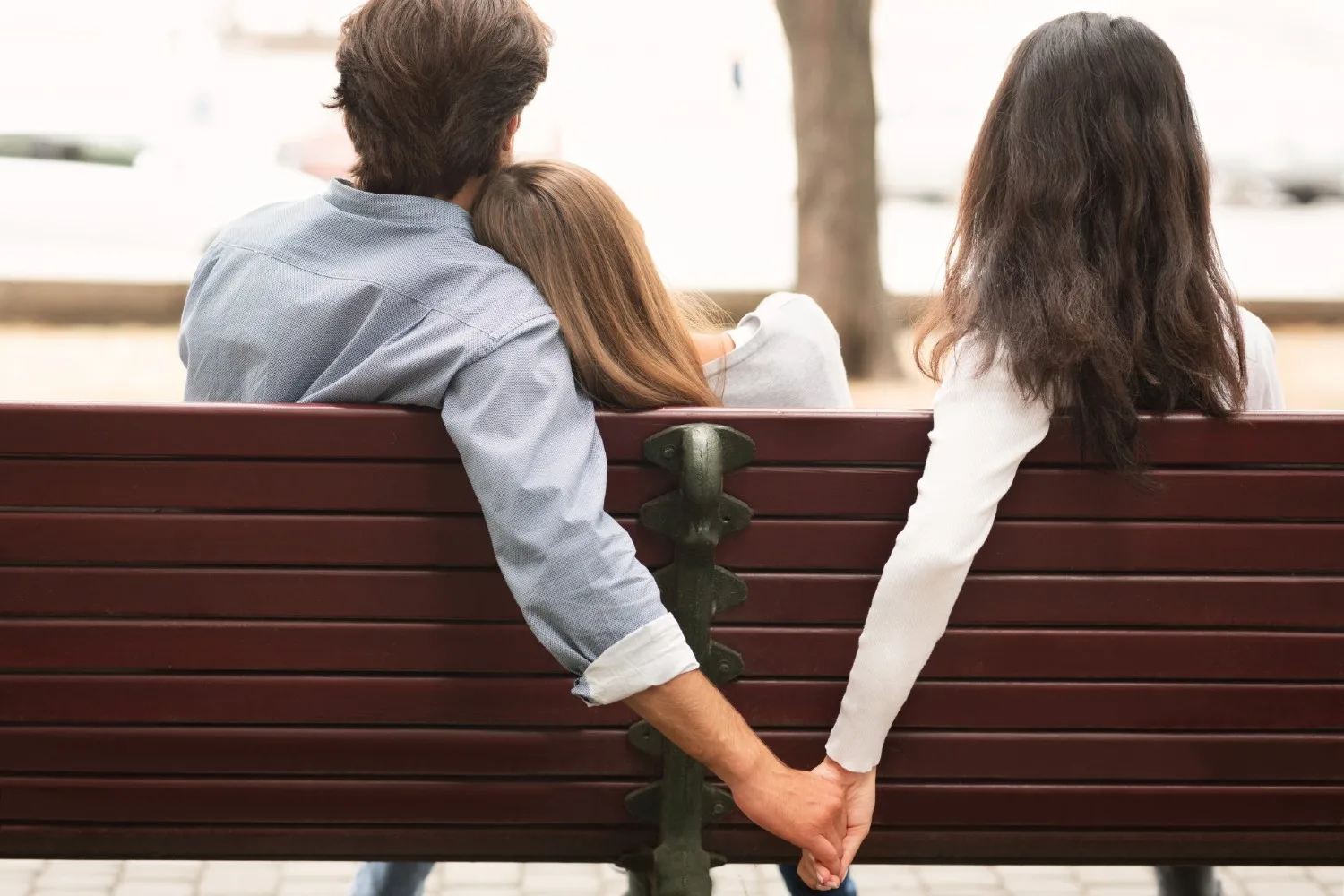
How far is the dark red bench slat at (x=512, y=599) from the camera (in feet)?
6.70

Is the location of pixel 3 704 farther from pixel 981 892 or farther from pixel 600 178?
pixel 981 892

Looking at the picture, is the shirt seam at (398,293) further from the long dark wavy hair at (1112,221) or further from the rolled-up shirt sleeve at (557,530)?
the long dark wavy hair at (1112,221)

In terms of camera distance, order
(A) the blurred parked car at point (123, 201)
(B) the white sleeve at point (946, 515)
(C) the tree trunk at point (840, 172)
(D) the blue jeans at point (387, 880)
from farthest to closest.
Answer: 1. (A) the blurred parked car at point (123, 201)
2. (C) the tree trunk at point (840, 172)
3. (D) the blue jeans at point (387, 880)
4. (B) the white sleeve at point (946, 515)

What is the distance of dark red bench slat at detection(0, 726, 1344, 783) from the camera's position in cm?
213

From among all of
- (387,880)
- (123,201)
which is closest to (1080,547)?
(387,880)

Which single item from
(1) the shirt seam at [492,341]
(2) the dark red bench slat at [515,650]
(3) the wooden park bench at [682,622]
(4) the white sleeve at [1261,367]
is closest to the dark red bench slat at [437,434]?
(3) the wooden park bench at [682,622]

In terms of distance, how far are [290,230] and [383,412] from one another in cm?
36

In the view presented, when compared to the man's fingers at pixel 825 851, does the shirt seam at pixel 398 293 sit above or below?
above

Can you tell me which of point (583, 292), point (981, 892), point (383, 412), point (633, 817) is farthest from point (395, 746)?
point (981, 892)

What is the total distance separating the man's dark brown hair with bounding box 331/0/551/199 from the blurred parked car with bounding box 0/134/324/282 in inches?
380

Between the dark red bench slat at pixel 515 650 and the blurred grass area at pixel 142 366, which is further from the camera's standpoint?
the blurred grass area at pixel 142 366

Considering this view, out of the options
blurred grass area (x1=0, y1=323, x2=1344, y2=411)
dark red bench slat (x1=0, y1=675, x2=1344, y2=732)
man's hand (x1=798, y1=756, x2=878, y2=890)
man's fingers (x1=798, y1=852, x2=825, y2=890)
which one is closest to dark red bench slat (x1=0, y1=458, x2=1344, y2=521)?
dark red bench slat (x1=0, y1=675, x2=1344, y2=732)

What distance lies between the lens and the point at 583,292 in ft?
6.66

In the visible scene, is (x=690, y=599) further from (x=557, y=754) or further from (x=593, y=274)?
(x=593, y=274)
